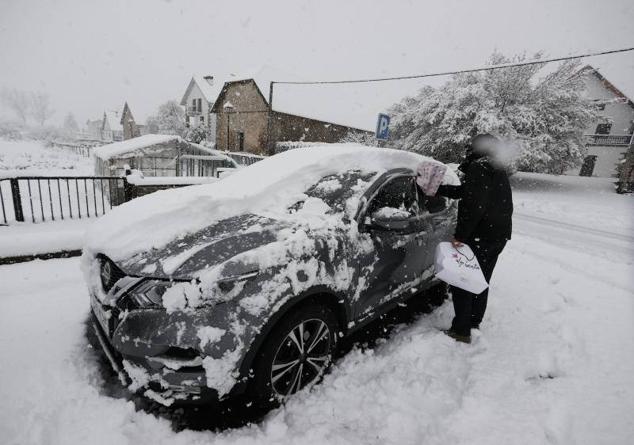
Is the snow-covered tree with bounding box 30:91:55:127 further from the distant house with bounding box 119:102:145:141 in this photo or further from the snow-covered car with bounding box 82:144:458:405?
the snow-covered car with bounding box 82:144:458:405

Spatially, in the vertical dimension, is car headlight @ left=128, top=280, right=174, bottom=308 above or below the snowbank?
above

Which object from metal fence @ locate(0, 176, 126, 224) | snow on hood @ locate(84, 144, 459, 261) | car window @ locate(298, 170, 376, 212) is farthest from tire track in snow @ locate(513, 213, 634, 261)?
metal fence @ locate(0, 176, 126, 224)

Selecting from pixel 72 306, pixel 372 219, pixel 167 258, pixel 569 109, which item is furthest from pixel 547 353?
pixel 569 109

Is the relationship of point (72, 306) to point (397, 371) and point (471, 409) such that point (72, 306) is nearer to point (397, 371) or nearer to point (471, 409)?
point (397, 371)

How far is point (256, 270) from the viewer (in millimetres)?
1907

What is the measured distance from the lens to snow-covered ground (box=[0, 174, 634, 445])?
2.04m

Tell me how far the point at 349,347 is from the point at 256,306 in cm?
140

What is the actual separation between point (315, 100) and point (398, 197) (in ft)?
91.5

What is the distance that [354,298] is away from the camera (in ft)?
8.23

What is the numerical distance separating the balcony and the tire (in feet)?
110

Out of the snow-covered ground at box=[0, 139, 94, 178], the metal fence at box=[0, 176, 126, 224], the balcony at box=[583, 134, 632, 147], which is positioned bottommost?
the snow-covered ground at box=[0, 139, 94, 178]

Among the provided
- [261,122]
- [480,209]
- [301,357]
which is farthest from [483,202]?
[261,122]

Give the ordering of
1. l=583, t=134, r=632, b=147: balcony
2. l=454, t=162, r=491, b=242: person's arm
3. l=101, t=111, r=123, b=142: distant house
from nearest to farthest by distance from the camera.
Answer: l=454, t=162, r=491, b=242: person's arm, l=583, t=134, r=632, b=147: balcony, l=101, t=111, r=123, b=142: distant house

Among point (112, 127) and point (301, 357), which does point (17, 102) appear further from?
point (301, 357)
